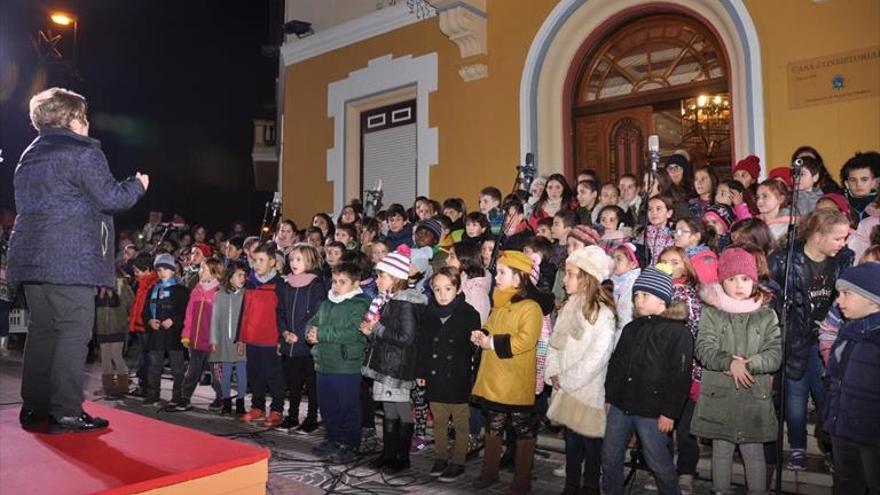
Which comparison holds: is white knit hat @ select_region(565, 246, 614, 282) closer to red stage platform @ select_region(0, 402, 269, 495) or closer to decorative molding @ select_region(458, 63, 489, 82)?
red stage platform @ select_region(0, 402, 269, 495)

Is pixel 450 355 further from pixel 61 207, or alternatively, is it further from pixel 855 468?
pixel 61 207

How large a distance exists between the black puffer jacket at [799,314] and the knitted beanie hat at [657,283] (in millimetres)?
875

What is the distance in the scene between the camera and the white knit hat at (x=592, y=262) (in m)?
4.14

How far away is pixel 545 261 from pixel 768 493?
2385mm

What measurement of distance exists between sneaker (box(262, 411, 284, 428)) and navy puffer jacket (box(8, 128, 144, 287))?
10.6 feet

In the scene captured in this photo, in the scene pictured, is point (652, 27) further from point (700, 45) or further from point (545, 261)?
point (545, 261)

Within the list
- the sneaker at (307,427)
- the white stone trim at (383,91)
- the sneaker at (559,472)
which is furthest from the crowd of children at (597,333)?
the white stone trim at (383,91)

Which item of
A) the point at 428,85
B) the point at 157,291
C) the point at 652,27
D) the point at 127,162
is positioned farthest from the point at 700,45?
the point at 127,162

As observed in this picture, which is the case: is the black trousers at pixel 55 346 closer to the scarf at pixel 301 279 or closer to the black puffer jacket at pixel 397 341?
the black puffer jacket at pixel 397 341

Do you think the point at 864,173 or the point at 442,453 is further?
the point at 864,173

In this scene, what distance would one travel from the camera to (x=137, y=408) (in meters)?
6.91

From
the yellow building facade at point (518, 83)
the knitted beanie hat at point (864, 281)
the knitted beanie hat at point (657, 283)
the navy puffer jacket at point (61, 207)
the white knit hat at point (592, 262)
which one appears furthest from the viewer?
the yellow building facade at point (518, 83)

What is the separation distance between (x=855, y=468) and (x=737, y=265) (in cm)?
122

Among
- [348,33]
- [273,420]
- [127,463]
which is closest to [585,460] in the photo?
[127,463]
